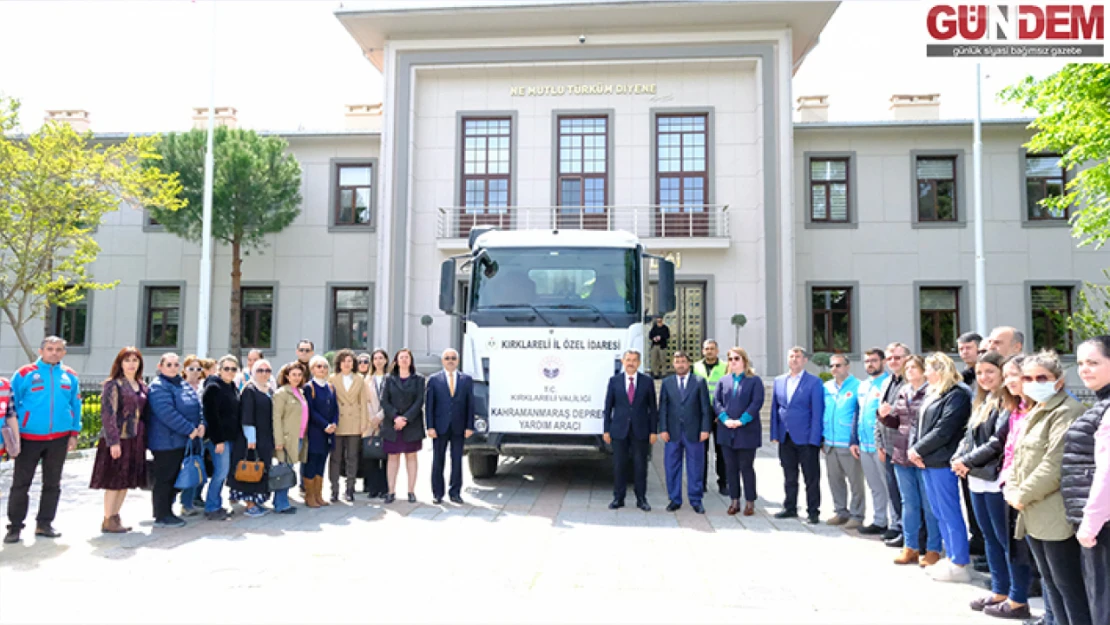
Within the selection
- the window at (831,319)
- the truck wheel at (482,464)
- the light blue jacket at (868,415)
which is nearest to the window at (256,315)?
the truck wheel at (482,464)

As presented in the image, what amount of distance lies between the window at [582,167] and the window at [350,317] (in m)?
6.48

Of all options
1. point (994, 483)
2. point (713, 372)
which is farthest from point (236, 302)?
point (994, 483)

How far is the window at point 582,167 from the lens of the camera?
67.2 ft

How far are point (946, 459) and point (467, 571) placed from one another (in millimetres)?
3771

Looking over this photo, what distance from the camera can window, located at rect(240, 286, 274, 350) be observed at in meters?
21.9

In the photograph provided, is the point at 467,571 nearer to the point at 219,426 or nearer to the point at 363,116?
the point at 219,426

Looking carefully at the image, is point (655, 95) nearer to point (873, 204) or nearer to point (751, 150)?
point (751, 150)

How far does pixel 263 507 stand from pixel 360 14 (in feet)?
53.0

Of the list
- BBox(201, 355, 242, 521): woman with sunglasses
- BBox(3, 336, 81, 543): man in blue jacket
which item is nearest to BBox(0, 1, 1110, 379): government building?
BBox(201, 355, 242, 521): woman with sunglasses

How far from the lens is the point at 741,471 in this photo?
8.22 meters

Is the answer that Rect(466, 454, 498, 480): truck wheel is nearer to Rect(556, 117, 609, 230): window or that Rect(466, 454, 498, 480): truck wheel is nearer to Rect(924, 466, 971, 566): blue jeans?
Rect(924, 466, 971, 566): blue jeans

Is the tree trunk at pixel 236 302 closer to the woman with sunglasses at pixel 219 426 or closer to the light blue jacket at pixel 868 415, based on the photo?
the woman with sunglasses at pixel 219 426

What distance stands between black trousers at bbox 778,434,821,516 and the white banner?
2174 mm

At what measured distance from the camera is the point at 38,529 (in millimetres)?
6637
